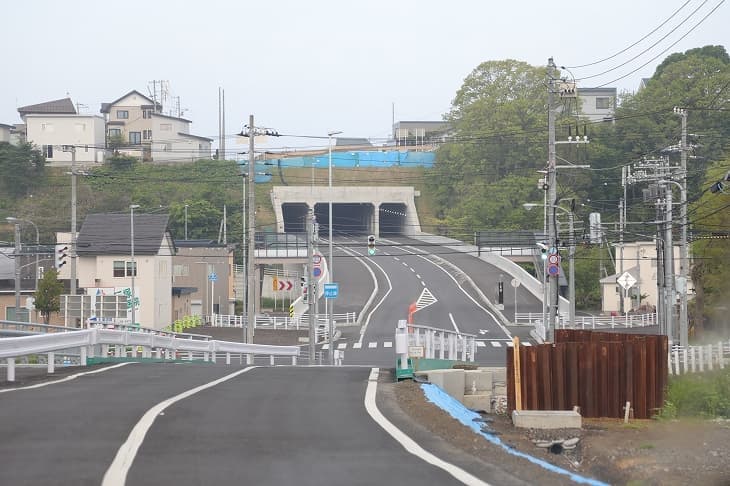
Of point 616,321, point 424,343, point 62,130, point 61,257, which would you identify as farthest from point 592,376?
point 62,130

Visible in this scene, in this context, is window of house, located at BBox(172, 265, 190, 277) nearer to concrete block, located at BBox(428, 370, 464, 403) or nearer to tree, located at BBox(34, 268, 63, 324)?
tree, located at BBox(34, 268, 63, 324)

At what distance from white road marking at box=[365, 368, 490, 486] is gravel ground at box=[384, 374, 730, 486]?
24 centimetres

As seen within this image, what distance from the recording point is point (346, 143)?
500 feet

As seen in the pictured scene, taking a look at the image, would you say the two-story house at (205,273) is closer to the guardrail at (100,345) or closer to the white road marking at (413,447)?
the guardrail at (100,345)

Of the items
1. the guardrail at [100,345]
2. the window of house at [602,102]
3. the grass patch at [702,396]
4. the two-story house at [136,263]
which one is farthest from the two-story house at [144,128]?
the grass patch at [702,396]

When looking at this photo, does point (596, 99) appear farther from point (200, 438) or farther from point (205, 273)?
point (200, 438)

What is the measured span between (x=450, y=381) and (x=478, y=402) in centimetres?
93

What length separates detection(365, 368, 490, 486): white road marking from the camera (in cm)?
769

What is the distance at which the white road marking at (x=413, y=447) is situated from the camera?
7.69m

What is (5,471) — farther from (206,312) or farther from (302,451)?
(206,312)

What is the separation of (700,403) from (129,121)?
98.0 m

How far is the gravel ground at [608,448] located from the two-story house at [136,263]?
4504cm

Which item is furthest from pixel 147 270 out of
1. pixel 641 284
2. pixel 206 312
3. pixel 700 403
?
pixel 700 403

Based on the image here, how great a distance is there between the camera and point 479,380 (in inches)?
858
